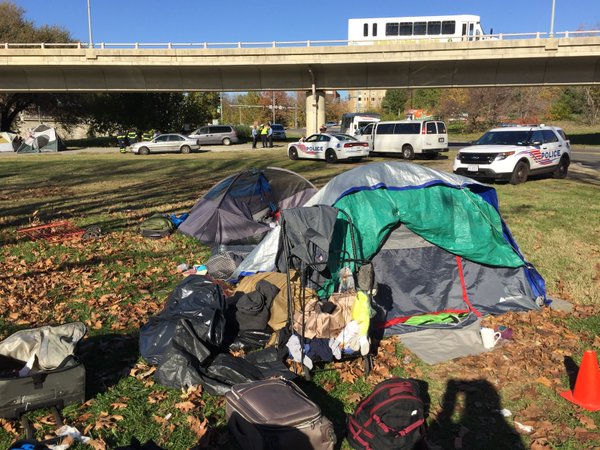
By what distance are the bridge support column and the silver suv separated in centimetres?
616

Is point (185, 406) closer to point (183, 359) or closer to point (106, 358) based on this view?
point (183, 359)

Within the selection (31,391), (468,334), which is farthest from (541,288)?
(31,391)

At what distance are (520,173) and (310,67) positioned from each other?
2170 cm

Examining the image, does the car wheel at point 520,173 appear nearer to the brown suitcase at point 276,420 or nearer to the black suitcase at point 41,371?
the brown suitcase at point 276,420

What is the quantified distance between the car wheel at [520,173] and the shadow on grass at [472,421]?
11525 millimetres

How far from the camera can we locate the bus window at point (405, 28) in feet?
177

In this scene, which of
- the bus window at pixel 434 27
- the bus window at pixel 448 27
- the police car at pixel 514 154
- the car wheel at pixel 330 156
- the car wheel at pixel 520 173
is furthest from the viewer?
the bus window at pixel 434 27

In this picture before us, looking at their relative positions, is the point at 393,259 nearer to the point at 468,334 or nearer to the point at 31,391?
the point at 468,334

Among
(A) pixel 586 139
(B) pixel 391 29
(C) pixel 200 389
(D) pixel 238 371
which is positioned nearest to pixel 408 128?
(D) pixel 238 371

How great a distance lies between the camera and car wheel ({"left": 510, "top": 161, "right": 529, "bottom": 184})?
584 inches

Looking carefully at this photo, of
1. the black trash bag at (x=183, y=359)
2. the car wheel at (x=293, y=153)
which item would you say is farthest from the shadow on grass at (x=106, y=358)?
the car wheel at (x=293, y=153)

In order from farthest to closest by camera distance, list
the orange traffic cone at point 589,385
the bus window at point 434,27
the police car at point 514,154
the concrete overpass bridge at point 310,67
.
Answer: the bus window at point 434,27 < the concrete overpass bridge at point 310,67 < the police car at point 514,154 < the orange traffic cone at point 589,385

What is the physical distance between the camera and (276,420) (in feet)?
11.2

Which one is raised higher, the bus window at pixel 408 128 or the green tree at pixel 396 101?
the green tree at pixel 396 101
